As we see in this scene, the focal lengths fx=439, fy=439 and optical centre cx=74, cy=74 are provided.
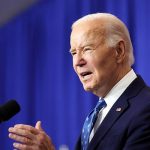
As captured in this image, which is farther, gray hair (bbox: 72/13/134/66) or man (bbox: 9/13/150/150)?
gray hair (bbox: 72/13/134/66)

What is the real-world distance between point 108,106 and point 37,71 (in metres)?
2.13

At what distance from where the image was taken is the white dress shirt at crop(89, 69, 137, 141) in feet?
4.76

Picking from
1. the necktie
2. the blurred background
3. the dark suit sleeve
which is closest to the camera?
the dark suit sleeve

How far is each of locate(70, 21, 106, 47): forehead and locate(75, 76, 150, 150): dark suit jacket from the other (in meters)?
0.23

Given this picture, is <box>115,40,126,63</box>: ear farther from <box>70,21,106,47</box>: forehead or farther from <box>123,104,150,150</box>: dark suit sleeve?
<box>123,104,150,150</box>: dark suit sleeve

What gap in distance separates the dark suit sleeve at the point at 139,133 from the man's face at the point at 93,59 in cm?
25

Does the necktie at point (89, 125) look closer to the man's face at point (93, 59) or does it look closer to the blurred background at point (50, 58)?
the man's face at point (93, 59)

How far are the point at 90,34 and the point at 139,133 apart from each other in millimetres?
427

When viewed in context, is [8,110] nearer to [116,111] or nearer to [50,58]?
[116,111]

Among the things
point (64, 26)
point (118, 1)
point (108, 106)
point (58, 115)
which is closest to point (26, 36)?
point (64, 26)

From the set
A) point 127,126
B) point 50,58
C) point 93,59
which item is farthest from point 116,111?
point 50,58

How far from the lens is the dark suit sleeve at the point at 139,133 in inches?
49.2

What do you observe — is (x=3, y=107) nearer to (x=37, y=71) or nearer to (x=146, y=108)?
(x=146, y=108)

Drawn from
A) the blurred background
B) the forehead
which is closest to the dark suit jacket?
the forehead
